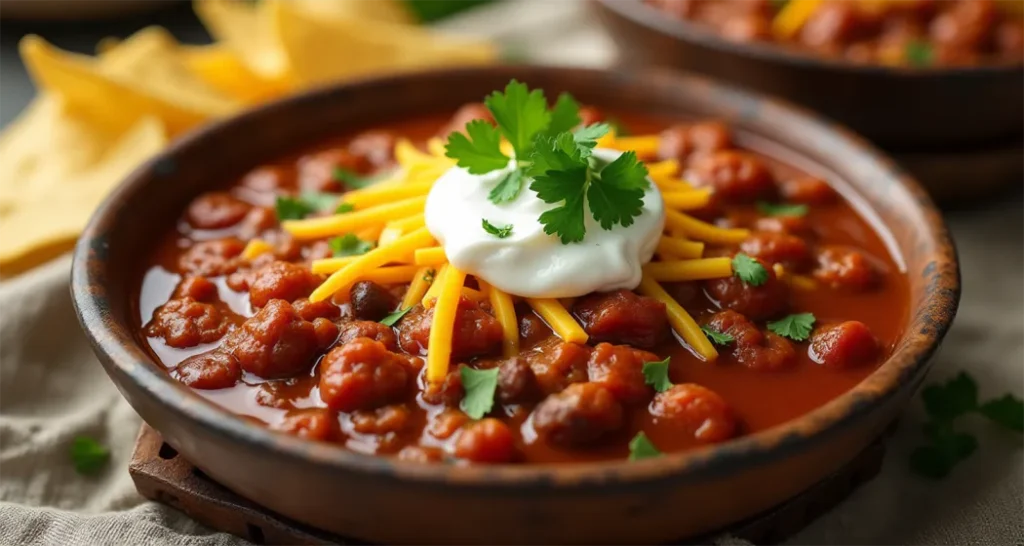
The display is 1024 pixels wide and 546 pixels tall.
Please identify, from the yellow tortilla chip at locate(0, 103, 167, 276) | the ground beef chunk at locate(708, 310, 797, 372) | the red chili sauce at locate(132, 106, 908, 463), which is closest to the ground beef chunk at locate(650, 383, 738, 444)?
the red chili sauce at locate(132, 106, 908, 463)

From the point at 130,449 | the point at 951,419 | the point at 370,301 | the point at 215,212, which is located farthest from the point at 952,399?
the point at 130,449

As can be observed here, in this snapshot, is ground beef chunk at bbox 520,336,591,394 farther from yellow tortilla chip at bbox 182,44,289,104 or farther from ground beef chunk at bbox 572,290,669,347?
yellow tortilla chip at bbox 182,44,289,104

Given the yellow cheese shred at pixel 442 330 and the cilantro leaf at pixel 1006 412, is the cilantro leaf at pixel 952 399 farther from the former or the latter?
the yellow cheese shred at pixel 442 330

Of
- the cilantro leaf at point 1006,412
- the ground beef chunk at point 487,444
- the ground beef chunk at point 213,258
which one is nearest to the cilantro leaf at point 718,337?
the ground beef chunk at point 487,444

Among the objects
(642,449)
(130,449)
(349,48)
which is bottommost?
(130,449)

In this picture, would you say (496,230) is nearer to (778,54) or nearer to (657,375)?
(657,375)

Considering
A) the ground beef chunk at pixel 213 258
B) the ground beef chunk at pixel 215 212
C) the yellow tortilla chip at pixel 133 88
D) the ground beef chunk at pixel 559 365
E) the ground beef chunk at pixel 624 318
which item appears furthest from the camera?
the yellow tortilla chip at pixel 133 88
